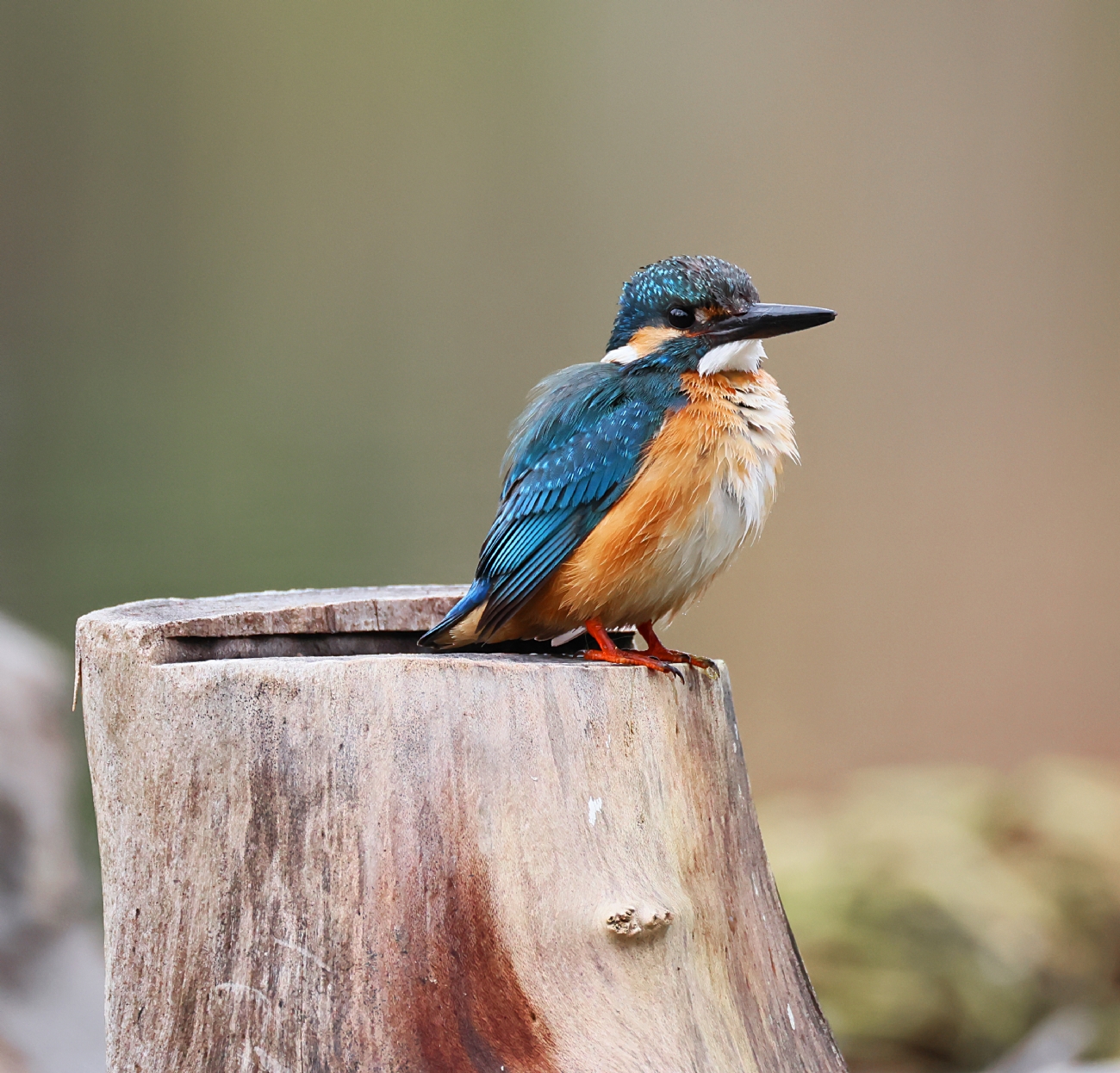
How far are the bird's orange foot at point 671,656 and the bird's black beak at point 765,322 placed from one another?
542 millimetres

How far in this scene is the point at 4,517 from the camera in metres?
4.79

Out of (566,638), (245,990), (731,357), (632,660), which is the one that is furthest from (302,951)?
(731,357)

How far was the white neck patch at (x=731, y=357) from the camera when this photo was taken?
7.50 feet

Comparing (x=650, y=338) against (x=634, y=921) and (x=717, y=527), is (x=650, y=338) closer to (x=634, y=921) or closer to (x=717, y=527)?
(x=717, y=527)

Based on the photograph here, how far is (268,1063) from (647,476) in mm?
1065

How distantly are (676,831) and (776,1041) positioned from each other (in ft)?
1.13

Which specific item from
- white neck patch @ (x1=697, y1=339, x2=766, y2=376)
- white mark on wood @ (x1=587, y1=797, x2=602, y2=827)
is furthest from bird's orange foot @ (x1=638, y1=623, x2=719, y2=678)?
white neck patch @ (x1=697, y1=339, x2=766, y2=376)

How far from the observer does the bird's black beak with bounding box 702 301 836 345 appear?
2.22 m

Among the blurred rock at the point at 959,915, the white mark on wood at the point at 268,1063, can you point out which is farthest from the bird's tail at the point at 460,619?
the blurred rock at the point at 959,915

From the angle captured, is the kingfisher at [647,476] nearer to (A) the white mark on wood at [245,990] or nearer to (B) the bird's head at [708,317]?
(B) the bird's head at [708,317]

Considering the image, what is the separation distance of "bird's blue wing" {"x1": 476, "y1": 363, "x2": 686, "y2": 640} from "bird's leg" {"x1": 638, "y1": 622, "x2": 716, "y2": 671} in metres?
0.25

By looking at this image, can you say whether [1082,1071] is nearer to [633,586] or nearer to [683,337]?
[633,586]

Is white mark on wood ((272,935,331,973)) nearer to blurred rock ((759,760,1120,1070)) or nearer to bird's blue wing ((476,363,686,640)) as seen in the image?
bird's blue wing ((476,363,686,640))

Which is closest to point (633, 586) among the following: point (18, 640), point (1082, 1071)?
point (1082, 1071)
